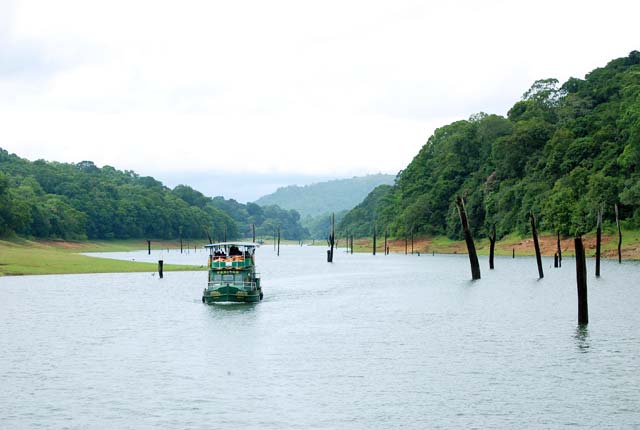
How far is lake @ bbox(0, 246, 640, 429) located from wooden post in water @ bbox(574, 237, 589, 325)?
1.19 metres

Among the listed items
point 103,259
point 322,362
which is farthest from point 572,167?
point 322,362

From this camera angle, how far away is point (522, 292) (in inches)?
2896

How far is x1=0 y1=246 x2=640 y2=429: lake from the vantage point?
29250 millimetres

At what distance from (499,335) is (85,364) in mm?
22171

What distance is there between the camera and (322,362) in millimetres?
39219

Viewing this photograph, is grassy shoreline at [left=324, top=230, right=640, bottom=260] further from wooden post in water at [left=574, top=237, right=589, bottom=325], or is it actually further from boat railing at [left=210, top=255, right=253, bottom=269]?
wooden post in water at [left=574, top=237, right=589, bottom=325]

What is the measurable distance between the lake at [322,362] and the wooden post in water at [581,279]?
1.19m

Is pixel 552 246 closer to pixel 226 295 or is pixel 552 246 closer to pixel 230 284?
pixel 230 284

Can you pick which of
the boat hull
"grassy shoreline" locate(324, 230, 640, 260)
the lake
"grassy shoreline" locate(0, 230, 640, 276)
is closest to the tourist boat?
the boat hull

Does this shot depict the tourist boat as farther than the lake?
Yes

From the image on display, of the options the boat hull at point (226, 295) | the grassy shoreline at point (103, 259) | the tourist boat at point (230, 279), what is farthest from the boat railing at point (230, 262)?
the grassy shoreline at point (103, 259)

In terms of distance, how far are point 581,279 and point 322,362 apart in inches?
659

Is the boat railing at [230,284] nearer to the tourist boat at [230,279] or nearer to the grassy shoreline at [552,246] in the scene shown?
the tourist boat at [230,279]

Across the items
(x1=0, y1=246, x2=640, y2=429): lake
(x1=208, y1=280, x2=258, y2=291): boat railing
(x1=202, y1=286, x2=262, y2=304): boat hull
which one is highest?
(x1=208, y1=280, x2=258, y2=291): boat railing
